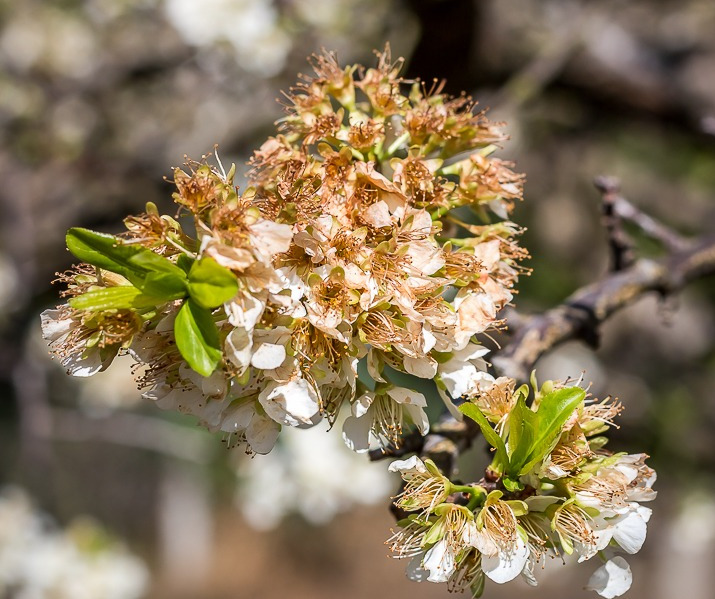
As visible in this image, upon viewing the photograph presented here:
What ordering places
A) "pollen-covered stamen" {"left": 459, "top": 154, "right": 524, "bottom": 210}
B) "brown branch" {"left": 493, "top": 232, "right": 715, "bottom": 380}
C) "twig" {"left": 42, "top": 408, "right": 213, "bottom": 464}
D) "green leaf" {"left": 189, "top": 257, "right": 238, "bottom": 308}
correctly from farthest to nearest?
"twig" {"left": 42, "top": 408, "right": 213, "bottom": 464} < "brown branch" {"left": 493, "top": 232, "right": 715, "bottom": 380} < "pollen-covered stamen" {"left": 459, "top": 154, "right": 524, "bottom": 210} < "green leaf" {"left": 189, "top": 257, "right": 238, "bottom": 308}

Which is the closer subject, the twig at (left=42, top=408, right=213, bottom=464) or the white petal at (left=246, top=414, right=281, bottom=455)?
the white petal at (left=246, top=414, right=281, bottom=455)

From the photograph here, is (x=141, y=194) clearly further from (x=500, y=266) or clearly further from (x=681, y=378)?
(x=681, y=378)

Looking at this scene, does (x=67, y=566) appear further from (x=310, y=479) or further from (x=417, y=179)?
(x=417, y=179)

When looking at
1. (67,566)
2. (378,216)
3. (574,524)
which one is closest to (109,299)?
(378,216)

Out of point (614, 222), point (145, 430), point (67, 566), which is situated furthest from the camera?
point (145, 430)

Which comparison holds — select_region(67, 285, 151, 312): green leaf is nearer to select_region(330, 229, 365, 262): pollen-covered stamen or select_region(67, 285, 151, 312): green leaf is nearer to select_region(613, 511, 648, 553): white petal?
select_region(330, 229, 365, 262): pollen-covered stamen

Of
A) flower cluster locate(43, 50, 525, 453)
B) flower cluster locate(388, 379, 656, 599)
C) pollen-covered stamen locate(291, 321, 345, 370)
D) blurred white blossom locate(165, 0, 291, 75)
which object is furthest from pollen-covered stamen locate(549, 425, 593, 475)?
blurred white blossom locate(165, 0, 291, 75)
